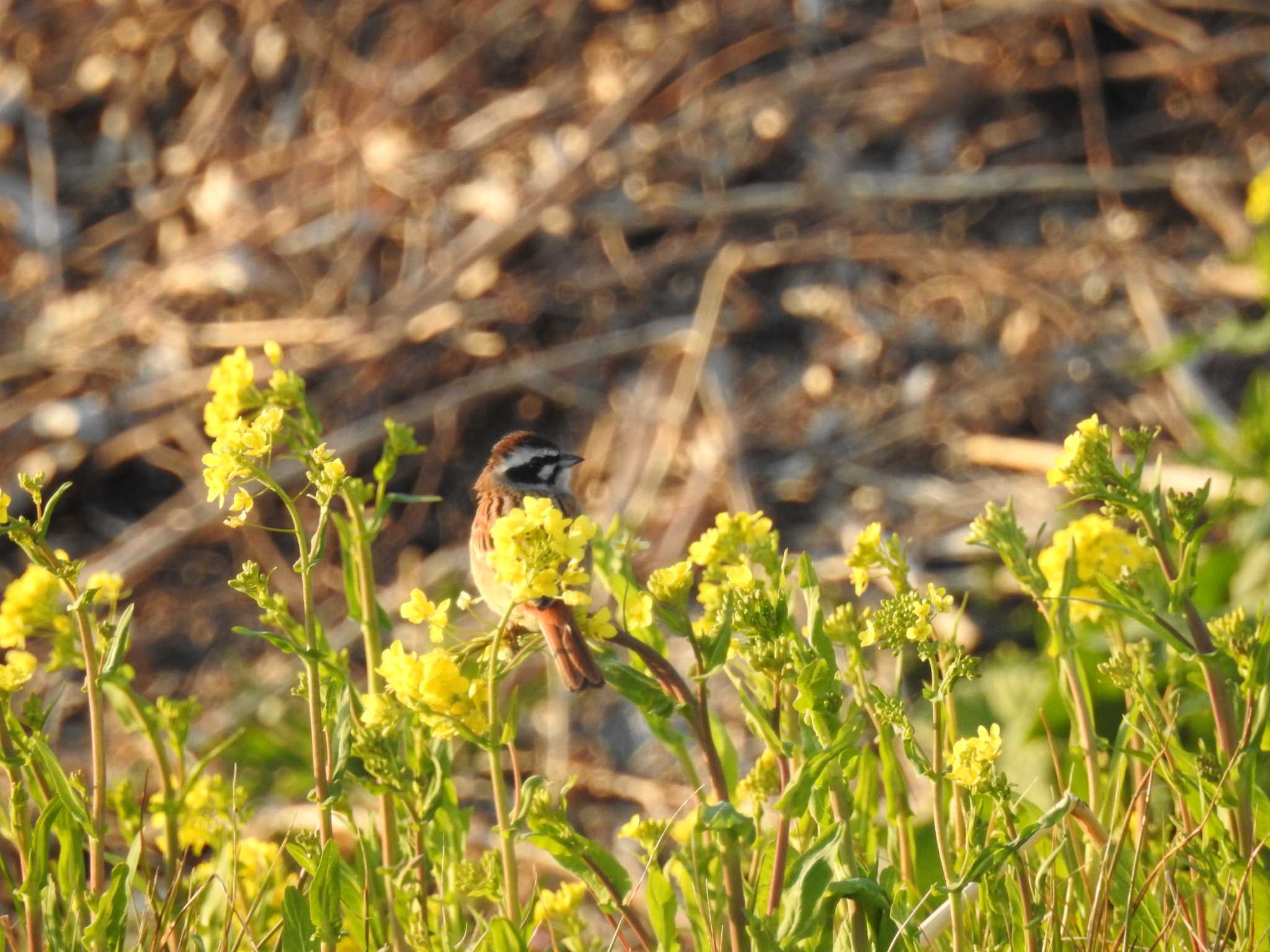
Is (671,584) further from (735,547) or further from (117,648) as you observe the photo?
(117,648)

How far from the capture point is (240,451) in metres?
1.95

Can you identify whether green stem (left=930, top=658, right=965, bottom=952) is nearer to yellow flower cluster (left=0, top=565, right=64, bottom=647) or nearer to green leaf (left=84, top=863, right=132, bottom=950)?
green leaf (left=84, top=863, right=132, bottom=950)

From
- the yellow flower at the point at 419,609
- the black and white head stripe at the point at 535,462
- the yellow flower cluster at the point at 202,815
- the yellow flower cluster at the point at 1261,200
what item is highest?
the yellow flower cluster at the point at 1261,200

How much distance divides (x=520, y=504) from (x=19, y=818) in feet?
4.44

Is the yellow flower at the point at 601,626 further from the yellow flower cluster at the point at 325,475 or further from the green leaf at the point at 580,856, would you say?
the yellow flower cluster at the point at 325,475

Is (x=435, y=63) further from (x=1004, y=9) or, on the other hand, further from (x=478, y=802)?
(x=478, y=802)

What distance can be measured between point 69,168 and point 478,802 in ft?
13.0

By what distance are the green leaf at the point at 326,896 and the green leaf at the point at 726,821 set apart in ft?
1.59

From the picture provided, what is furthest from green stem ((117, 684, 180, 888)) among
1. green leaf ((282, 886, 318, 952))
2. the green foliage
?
green leaf ((282, 886, 318, 952))

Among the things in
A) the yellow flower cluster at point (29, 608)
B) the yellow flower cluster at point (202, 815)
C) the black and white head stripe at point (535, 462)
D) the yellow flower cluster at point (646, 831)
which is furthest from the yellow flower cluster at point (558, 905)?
the black and white head stripe at point (535, 462)

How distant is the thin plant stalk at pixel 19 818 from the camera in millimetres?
1935

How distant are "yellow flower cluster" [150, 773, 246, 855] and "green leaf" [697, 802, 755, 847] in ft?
2.77

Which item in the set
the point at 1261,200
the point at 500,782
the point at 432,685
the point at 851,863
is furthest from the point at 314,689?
the point at 1261,200

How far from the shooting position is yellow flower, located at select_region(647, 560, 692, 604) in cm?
198
